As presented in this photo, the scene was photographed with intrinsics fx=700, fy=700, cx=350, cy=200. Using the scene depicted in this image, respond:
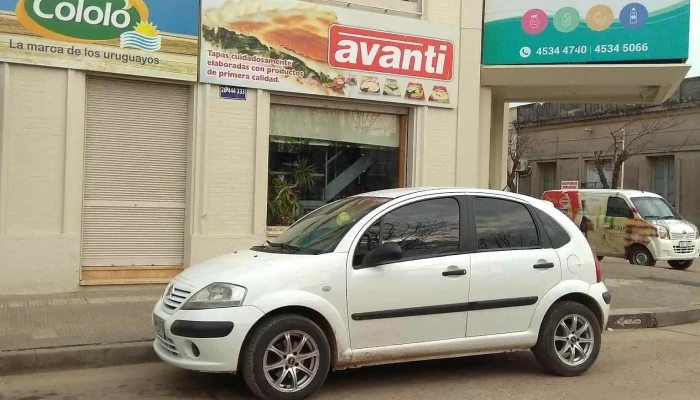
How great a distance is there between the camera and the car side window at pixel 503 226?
6.21 m

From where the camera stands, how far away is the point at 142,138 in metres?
10.1

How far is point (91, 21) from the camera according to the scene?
9484 millimetres

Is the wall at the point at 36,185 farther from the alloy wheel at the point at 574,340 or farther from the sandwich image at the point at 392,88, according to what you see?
the alloy wheel at the point at 574,340

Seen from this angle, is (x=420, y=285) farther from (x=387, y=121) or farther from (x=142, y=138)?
(x=387, y=121)

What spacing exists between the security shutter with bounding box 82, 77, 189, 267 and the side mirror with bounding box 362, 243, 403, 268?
212 inches

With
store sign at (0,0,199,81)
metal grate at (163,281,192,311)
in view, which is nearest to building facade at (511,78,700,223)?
store sign at (0,0,199,81)

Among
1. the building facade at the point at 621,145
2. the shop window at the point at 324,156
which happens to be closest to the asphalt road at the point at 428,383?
the shop window at the point at 324,156

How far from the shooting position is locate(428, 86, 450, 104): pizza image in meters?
12.1

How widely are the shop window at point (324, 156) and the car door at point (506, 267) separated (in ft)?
17.6

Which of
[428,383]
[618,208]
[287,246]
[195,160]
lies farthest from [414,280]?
[618,208]

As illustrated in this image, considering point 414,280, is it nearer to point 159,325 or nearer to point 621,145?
point 159,325

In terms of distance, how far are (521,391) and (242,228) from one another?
570cm

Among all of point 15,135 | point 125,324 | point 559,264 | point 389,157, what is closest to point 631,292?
point 389,157

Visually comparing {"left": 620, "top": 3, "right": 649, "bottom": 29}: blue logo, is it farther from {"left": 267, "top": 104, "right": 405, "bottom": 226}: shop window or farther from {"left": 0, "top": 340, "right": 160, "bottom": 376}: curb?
{"left": 0, "top": 340, "right": 160, "bottom": 376}: curb
